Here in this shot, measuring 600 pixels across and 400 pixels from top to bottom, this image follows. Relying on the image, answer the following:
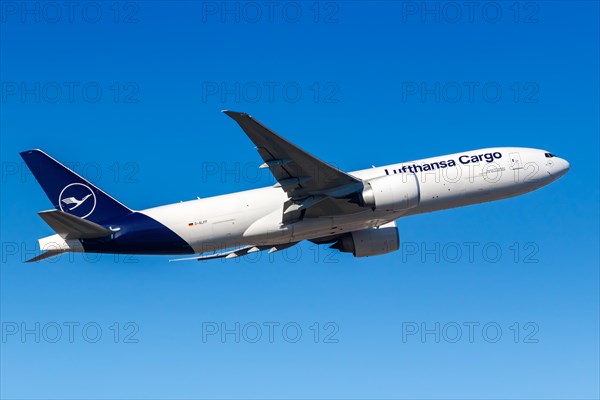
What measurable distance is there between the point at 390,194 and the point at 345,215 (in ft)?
9.56

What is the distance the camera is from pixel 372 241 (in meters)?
47.2

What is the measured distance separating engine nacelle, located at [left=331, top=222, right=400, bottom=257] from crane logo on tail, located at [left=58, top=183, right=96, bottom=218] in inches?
574

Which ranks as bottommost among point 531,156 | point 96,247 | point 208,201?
point 96,247

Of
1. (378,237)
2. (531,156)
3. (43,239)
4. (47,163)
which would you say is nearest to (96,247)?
(43,239)

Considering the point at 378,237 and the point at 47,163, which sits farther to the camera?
the point at 378,237

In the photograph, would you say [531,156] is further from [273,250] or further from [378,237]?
[273,250]

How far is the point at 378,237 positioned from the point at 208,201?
10621mm

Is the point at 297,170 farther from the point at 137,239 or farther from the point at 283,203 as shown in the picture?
the point at 137,239

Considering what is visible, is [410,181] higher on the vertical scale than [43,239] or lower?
higher

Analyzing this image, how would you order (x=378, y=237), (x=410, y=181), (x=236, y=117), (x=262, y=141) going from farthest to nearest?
(x=378, y=237) < (x=410, y=181) < (x=262, y=141) < (x=236, y=117)

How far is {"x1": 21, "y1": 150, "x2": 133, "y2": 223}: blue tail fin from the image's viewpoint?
43250 millimetres

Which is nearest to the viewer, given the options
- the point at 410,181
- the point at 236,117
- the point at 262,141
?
the point at 236,117

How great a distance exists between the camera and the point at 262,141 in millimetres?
38000

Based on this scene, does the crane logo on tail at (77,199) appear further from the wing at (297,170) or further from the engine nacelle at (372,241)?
the engine nacelle at (372,241)
